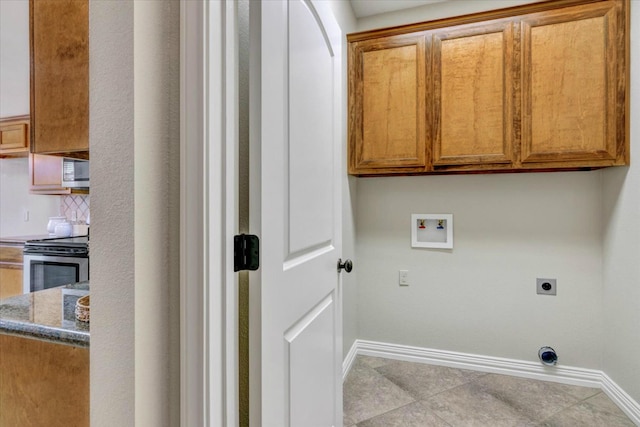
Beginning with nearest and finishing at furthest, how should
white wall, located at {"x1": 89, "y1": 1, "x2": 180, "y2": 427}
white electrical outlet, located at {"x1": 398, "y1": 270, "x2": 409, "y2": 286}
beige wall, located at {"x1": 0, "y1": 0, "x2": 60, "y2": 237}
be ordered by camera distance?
white wall, located at {"x1": 89, "y1": 1, "x2": 180, "y2": 427} → white electrical outlet, located at {"x1": 398, "y1": 270, "x2": 409, "y2": 286} → beige wall, located at {"x1": 0, "y1": 0, "x2": 60, "y2": 237}

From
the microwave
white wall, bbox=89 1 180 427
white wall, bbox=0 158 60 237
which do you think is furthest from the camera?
white wall, bbox=0 158 60 237

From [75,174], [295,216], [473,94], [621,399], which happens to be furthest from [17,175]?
[621,399]

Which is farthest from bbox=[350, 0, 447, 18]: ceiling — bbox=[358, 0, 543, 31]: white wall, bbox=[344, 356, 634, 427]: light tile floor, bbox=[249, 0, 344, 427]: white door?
bbox=[344, 356, 634, 427]: light tile floor

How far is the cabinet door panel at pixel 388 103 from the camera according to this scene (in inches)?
82.4

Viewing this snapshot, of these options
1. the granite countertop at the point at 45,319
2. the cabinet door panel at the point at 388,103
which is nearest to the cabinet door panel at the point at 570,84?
the cabinet door panel at the point at 388,103

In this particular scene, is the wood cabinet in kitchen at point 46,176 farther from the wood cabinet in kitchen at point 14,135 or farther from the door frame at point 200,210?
the door frame at point 200,210

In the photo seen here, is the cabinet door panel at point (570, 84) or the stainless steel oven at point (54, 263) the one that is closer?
the cabinet door panel at point (570, 84)

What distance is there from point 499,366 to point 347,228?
1403 mm

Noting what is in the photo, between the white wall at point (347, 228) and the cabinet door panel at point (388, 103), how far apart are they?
0.10 metres

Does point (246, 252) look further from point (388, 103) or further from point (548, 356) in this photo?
point (548, 356)

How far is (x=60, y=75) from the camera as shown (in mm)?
796

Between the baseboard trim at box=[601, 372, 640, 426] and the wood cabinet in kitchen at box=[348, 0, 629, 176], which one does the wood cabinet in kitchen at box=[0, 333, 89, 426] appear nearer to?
the wood cabinet in kitchen at box=[348, 0, 629, 176]

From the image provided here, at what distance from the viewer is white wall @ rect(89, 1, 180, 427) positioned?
1.90 ft

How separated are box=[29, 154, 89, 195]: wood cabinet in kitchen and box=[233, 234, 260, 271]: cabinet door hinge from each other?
3.26 m
